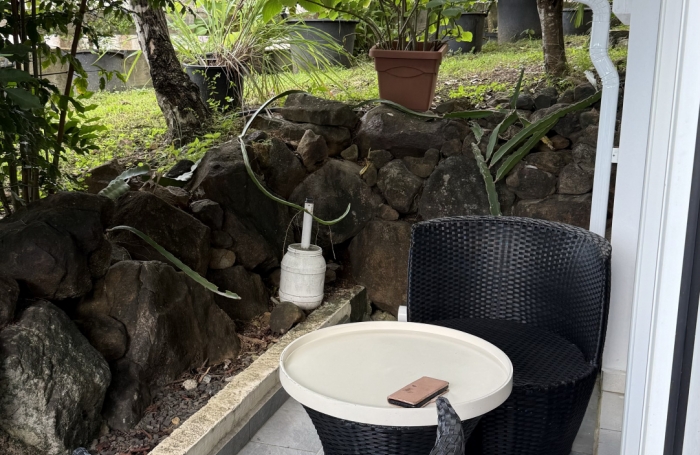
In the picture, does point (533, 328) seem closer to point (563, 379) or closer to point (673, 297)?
point (563, 379)

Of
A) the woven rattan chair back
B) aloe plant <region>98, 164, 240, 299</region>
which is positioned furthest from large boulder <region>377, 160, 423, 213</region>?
the woven rattan chair back

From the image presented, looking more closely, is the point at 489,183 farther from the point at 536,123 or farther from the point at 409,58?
the point at 409,58

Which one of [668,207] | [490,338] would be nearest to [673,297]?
[668,207]

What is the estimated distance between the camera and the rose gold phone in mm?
1450

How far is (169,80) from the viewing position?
427cm

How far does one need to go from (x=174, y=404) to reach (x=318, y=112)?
6.84 ft

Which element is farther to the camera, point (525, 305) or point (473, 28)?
point (473, 28)

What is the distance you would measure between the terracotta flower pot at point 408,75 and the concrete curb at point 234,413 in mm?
1616

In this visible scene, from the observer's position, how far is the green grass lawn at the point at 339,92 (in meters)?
4.21

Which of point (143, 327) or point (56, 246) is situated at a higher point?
point (56, 246)

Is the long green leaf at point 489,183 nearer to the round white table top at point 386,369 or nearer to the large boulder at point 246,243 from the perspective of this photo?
the large boulder at point 246,243

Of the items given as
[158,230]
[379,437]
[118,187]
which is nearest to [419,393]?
[379,437]

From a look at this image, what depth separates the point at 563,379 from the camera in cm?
195

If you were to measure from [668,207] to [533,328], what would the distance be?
1.55 metres
